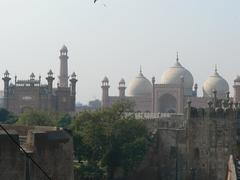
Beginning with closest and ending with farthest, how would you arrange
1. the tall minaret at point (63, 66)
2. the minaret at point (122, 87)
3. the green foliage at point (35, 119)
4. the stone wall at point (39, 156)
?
the stone wall at point (39, 156)
the green foliage at point (35, 119)
the tall minaret at point (63, 66)
the minaret at point (122, 87)

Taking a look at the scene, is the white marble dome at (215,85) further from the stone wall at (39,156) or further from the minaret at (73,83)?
the stone wall at (39,156)

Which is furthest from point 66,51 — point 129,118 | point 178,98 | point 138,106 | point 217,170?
point 217,170

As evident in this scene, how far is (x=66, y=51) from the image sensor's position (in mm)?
74562

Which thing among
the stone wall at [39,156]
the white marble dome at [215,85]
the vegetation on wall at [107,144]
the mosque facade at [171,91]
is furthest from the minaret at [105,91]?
the stone wall at [39,156]

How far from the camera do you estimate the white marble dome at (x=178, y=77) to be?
70.1 m

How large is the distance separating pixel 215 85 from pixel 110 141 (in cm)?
4293

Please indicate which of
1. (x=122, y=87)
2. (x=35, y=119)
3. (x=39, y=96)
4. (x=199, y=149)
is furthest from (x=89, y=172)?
(x=122, y=87)

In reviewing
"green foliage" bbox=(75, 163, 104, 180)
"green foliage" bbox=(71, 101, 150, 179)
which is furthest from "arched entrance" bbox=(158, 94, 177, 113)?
"green foliage" bbox=(75, 163, 104, 180)

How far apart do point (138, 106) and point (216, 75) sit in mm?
9986

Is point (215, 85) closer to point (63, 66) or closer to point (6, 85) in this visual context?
point (63, 66)

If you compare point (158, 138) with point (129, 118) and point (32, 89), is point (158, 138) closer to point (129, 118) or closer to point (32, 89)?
point (129, 118)

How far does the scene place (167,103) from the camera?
230 feet

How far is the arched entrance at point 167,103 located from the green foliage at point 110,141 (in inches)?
1499

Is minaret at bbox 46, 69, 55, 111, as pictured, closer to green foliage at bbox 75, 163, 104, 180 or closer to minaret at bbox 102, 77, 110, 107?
minaret at bbox 102, 77, 110, 107
